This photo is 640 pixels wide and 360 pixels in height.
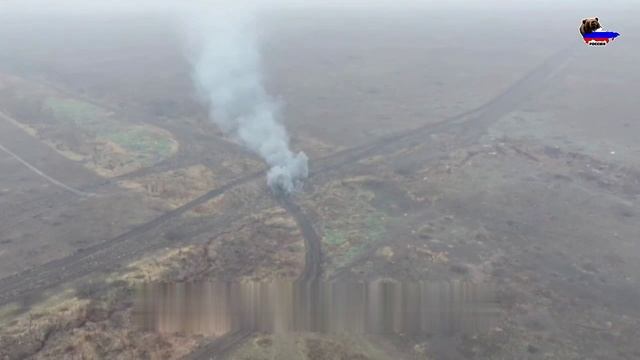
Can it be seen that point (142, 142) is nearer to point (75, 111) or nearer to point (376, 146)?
point (75, 111)

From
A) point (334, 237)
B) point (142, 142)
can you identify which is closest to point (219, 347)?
point (334, 237)

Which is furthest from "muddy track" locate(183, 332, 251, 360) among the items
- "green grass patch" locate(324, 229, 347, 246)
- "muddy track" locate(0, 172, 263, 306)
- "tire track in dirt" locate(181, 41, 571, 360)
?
"green grass patch" locate(324, 229, 347, 246)

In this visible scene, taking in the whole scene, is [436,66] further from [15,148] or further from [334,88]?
[15,148]

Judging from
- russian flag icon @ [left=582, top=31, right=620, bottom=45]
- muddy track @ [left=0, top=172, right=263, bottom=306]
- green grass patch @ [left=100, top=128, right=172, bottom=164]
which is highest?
russian flag icon @ [left=582, top=31, right=620, bottom=45]

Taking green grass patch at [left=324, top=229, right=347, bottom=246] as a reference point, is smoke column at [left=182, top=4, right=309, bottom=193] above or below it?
above

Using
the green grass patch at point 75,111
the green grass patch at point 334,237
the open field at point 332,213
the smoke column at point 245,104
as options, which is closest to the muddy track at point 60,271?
the open field at point 332,213

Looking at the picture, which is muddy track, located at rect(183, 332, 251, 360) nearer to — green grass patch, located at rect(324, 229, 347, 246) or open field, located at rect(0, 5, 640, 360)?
open field, located at rect(0, 5, 640, 360)
